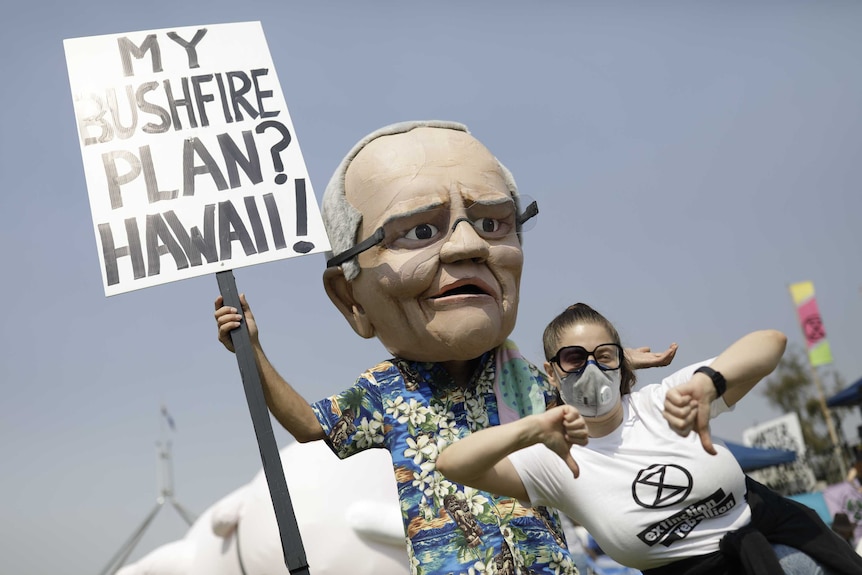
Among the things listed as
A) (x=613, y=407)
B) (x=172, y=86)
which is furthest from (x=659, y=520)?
(x=172, y=86)

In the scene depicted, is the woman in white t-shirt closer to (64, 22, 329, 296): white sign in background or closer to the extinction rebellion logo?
the extinction rebellion logo

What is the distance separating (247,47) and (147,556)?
427 cm

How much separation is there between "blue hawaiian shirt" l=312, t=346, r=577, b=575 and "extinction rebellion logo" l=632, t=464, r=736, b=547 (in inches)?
34.0

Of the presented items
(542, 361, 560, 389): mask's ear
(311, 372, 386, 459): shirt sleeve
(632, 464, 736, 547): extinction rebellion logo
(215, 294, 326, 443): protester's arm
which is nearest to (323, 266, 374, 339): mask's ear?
(311, 372, 386, 459): shirt sleeve

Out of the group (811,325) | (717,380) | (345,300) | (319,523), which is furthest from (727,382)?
(811,325)

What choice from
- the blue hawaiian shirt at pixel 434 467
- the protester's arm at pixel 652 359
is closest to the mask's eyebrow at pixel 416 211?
the blue hawaiian shirt at pixel 434 467

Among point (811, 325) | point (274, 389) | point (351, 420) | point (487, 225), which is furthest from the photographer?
point (811, 325)

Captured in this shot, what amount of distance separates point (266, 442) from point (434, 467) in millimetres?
608

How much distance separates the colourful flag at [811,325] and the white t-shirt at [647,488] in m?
15.3

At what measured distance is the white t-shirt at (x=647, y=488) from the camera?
219cm

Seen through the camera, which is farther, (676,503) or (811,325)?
(811,325)

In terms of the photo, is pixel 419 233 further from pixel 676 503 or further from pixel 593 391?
pixel 676 503

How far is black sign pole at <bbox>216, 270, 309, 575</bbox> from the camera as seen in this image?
2.75m

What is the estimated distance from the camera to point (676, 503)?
2189 millimetres
